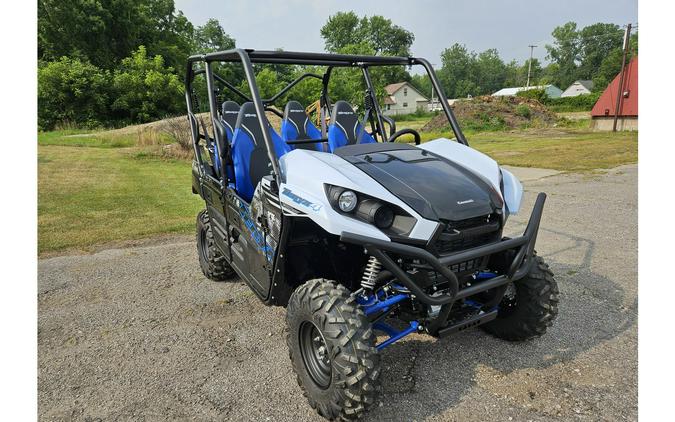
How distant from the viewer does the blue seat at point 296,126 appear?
14.2 ft

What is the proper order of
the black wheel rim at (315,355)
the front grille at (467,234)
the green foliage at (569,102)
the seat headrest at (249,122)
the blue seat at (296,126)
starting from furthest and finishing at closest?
the green foliage at (569,102) → the blue seat at (296,126) → the seat headrest at (249,122) → the black wheel rim at (315,355) → the front grille at (467,234)

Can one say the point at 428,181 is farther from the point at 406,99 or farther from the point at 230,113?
the point at 406,99

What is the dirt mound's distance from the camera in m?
26.2

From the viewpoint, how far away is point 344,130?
417 centimetres

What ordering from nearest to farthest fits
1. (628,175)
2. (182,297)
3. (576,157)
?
(182,297), (628,175), (576,157)

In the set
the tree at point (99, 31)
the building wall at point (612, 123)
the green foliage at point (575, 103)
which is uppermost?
Result: the tree at point (99, 31)

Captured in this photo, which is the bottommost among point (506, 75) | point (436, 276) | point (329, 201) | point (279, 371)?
point (279, 371)

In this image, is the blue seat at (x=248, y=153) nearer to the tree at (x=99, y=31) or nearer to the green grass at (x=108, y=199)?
the green grass at (x=108, y=199)

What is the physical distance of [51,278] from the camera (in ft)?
13.9

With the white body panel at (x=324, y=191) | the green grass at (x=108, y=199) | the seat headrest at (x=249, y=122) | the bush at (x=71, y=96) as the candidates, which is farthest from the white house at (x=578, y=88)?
the white body panel at (x=324, y=191)

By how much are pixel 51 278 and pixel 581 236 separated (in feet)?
18.5

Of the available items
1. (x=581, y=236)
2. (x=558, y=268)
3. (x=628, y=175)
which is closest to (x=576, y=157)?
(x=628, y=175)

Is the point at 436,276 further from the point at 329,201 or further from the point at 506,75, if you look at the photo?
the point at 506,75

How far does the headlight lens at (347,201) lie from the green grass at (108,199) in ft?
14.1
